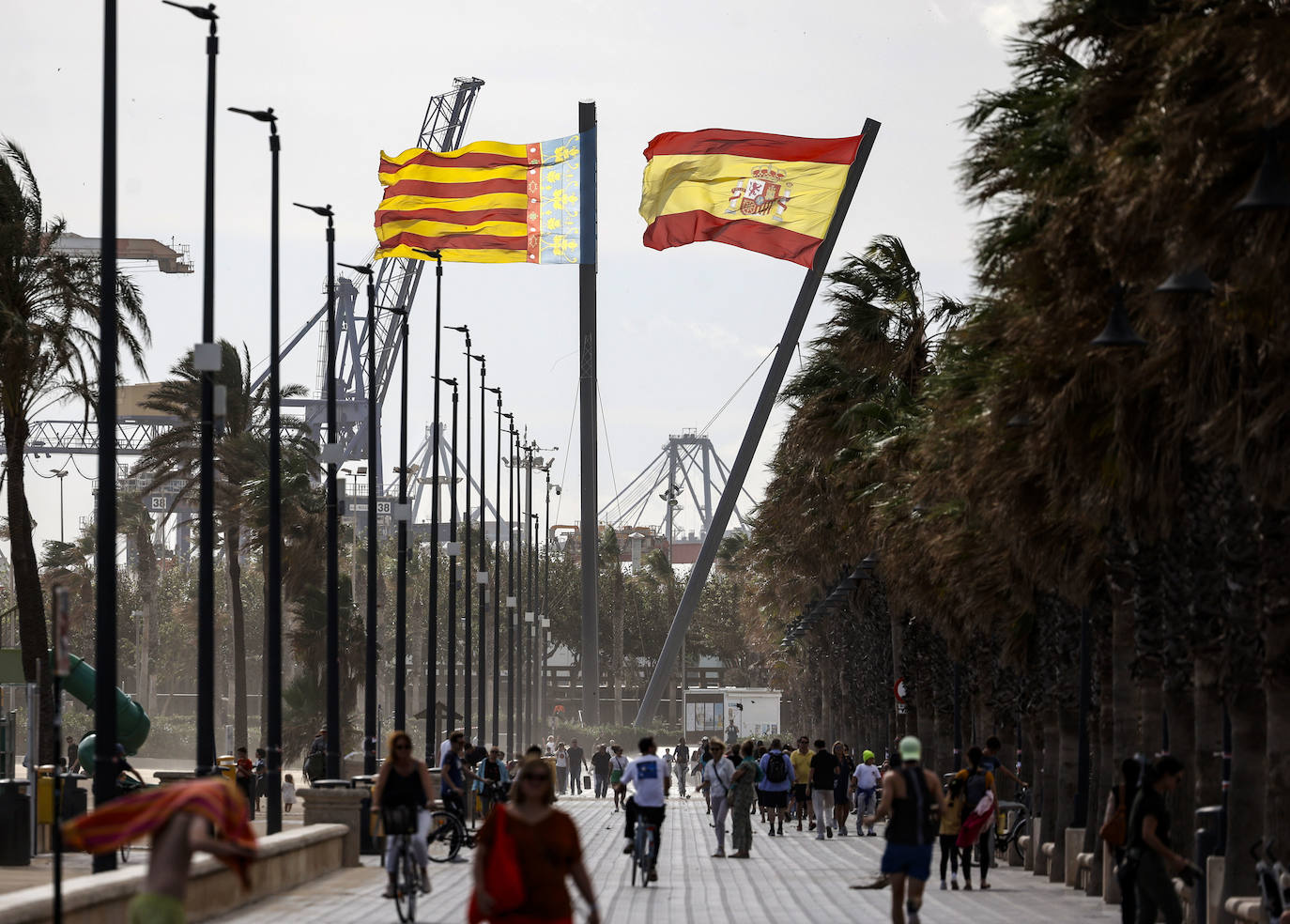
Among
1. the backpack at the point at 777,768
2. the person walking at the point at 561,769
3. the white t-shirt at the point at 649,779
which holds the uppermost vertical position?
the white t-shirt at the point at 649,779

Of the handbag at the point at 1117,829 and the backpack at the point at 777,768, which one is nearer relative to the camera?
the handbag at the point at 1117,829

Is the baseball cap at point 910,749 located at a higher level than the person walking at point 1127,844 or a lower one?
higher

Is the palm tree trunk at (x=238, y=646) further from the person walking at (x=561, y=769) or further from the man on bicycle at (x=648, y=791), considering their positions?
the man on bicycle at (x=648, y=791)

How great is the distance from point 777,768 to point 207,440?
50.6 ft

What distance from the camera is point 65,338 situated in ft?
116

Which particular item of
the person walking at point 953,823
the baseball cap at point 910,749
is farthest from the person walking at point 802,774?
the baseball cap at point 910,749

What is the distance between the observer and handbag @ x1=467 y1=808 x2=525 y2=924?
377 inches

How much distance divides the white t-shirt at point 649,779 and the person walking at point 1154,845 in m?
9.49

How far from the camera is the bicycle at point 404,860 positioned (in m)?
17.6

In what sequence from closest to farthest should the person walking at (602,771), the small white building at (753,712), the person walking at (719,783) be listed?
1. the person walking at (719,783)
2. the person walking at (602,771)
3. the small white building at (753,712)

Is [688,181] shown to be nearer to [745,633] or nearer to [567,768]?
[567,768]

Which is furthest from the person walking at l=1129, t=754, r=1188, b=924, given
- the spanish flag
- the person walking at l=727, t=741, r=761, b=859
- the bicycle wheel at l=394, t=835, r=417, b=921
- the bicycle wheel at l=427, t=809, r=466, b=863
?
the spanish flag

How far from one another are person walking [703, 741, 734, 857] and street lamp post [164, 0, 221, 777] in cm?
986

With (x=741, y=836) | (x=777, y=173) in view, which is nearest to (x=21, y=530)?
(x=741, y=836)
